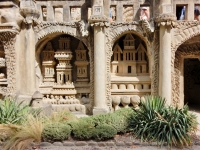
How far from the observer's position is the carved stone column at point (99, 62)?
9828mm

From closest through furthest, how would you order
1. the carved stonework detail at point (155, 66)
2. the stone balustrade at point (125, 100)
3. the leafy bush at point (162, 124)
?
the leafy bush at point (162, 124), the carved stonework detail at point (155, 66), the stone balustrade at point (125, 100)

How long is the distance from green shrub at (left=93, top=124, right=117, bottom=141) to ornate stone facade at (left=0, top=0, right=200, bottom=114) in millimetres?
3694

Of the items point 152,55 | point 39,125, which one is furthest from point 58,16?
point 39,125

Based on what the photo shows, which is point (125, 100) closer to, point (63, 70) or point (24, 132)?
point (63, 70)

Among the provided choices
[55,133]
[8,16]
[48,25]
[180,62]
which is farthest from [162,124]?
[48,25]

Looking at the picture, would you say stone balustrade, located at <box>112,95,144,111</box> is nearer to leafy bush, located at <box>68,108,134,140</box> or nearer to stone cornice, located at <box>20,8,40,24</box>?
leafy bush, located at <box>68,108,134,140</box>

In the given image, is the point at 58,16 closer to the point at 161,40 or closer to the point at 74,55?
the point at 74,55

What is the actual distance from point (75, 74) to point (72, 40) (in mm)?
2062

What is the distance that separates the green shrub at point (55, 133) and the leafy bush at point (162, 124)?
2177mm

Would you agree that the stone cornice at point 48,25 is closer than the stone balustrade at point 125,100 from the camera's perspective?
Yes

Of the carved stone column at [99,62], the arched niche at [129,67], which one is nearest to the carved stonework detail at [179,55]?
the arched niche at [129,67]

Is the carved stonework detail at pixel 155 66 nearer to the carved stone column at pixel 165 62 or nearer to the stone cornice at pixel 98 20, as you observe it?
the carved stone column at pixel 165 62

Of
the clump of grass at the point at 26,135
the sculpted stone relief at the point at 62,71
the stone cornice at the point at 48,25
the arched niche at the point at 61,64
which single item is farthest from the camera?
the arched niche at the point at 61,64

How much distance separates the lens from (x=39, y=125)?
6203mm
